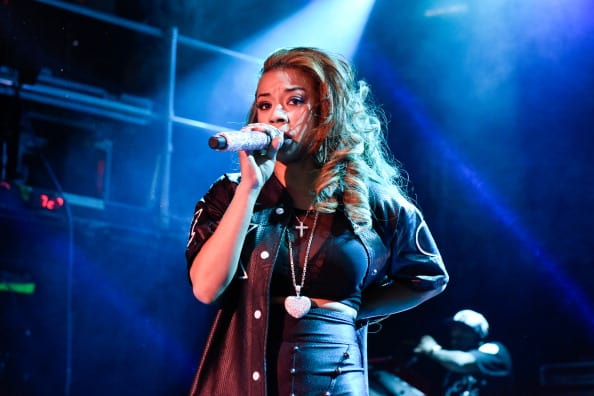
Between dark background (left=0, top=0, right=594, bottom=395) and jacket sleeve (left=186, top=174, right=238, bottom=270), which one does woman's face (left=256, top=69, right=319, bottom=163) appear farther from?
dark background (left=0, top=0, right=594, bottom=395)

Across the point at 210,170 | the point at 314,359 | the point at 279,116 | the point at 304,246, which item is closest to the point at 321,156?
the point at 279,116

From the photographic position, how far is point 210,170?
583 centimetres

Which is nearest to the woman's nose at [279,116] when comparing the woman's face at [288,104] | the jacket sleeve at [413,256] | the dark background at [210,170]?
the woman's face at [288,104]

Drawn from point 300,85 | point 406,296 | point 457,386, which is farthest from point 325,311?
point 457,386

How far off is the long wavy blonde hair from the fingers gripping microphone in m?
0.26

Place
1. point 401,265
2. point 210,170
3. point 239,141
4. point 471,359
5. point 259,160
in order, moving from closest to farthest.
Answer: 1. point 239,141
2. point 259,160
3. point 401,265
4. point 471,359
5. point 210,170

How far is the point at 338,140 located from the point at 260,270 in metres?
0.48

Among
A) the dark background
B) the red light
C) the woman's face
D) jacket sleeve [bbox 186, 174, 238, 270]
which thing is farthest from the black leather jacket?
the red light

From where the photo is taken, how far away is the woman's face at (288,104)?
188 cm

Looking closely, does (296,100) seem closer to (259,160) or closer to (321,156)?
(321,156)

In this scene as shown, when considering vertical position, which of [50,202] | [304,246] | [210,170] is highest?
[210,170]

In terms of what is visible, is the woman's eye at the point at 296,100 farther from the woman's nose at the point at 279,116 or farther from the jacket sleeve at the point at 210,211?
the jacket sleeve at the point at 210,211

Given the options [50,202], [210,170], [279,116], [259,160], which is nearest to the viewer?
[259,160]

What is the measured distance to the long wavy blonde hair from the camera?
74.5 inches
